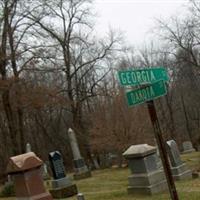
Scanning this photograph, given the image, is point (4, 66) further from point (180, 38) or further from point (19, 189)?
point (180, 38)

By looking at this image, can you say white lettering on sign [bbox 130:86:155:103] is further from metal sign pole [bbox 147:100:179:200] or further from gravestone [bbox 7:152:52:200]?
gravestone [bbox 7:152:52:200]

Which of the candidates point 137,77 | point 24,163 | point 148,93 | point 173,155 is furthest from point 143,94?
point 173,155

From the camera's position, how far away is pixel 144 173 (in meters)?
12.9

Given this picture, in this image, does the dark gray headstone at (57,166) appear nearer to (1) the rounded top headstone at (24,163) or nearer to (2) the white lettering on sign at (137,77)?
(1) the rounded top headstone at (24,163)

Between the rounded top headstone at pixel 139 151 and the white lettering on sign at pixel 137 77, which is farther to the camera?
the rounded top headstone at pixel 139 151

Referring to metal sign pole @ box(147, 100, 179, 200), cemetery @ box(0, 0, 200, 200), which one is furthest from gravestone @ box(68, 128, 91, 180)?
metal sign pole @ box(147, 100, 179, 200)

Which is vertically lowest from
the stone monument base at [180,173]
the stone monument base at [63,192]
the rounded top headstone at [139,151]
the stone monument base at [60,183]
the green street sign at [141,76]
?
the stone monument base at [180,173]

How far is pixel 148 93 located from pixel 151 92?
0.15ft

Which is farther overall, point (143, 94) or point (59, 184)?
point (59, 184)

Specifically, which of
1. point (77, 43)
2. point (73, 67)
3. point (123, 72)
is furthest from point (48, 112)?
point (123, 72)

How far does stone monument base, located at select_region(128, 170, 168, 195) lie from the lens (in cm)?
1261

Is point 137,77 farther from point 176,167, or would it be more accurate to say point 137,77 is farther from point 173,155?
point 173,155

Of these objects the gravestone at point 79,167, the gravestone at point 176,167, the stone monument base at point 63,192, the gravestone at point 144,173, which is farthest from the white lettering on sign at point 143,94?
the gravestone at point 79,167

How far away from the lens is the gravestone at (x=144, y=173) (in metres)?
12.7
